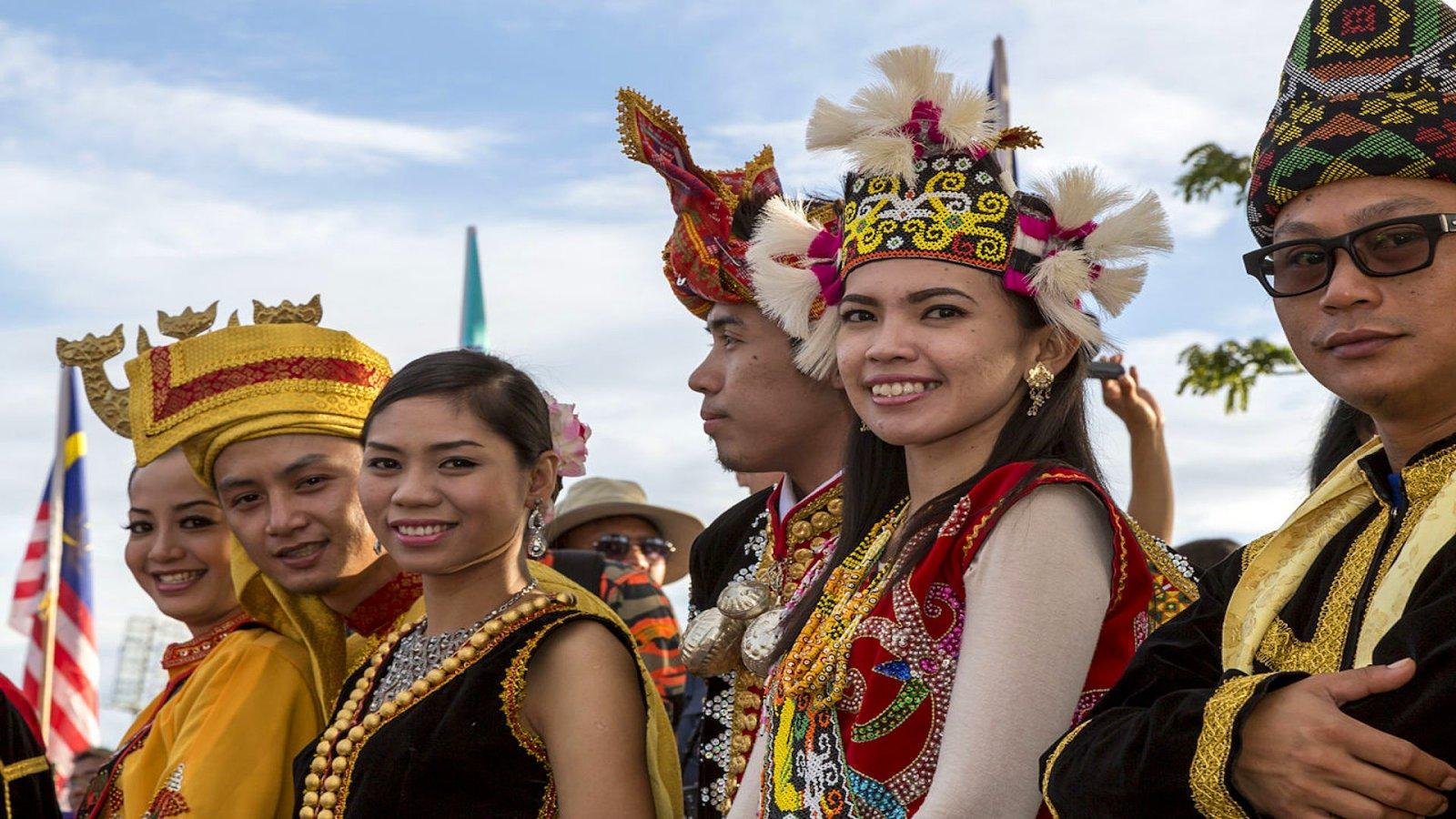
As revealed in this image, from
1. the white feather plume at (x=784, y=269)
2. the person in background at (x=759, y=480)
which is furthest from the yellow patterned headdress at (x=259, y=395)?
the white feather plume at (x=784, y=269)

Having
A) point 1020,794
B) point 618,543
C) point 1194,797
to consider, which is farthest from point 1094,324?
point 618,543

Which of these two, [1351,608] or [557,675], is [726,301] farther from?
[1351,608]

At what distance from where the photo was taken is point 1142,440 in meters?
5.79

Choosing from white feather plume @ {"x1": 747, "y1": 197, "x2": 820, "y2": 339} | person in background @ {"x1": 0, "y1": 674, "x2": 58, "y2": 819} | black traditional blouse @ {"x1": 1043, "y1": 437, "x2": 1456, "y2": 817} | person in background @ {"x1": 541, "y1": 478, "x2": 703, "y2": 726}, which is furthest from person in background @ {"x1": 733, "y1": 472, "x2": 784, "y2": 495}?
black traditional blouse @ {"x1": 1043, "y1": 437, "x2": 1456, "y2": 817}

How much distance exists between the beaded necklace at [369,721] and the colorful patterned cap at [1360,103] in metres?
1.81

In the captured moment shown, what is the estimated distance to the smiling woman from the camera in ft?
11.2

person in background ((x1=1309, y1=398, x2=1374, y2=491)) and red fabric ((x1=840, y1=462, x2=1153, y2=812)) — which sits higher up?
person in background ((x1=1309, y1=398, x2=1374, y2=491))

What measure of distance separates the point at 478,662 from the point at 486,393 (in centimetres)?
62

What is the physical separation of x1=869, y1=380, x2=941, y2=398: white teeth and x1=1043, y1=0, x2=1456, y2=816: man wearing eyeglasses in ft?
2.18

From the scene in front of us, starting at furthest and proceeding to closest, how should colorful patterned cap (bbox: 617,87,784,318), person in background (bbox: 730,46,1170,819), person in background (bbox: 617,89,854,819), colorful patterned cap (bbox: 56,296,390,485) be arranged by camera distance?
colorful patterned cap (bbox: 56,296,390,485) → colorful patterned cap (bbox: 617,87,784,318) → person in background (bbox: 617,89,854,819) → person in background (bbox: 730,46,1170,819)

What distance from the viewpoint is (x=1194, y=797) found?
217cm

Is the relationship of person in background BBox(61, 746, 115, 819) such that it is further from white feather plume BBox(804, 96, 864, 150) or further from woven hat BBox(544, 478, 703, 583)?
white feather plume BBox(804, 96, 864, 150)

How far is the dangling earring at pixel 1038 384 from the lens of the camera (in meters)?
3.12

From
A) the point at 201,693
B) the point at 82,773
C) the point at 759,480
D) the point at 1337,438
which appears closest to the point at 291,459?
the point at 201,693
